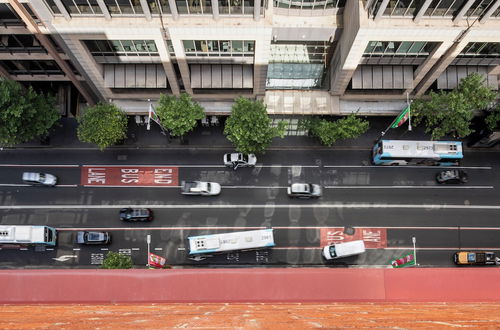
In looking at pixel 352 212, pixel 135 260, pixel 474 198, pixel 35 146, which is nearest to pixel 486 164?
pixel 474 198

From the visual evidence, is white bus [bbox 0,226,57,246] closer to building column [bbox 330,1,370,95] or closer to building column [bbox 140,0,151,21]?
building column [bbox 140,0,151,21]

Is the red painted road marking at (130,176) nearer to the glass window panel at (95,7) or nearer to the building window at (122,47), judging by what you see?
the building window at (122,47)

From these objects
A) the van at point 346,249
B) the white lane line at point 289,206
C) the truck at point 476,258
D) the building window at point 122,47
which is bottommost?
the truck at point 476,258

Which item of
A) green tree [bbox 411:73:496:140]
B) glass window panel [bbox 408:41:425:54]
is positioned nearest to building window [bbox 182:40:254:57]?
glass window panel [bbox 408:41:425:54]

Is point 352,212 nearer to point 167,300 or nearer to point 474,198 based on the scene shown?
point 474,198

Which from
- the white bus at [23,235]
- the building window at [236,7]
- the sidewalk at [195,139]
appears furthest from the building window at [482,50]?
the white bus at [23,235]

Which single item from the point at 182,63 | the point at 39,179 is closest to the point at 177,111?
the point at 182,63
